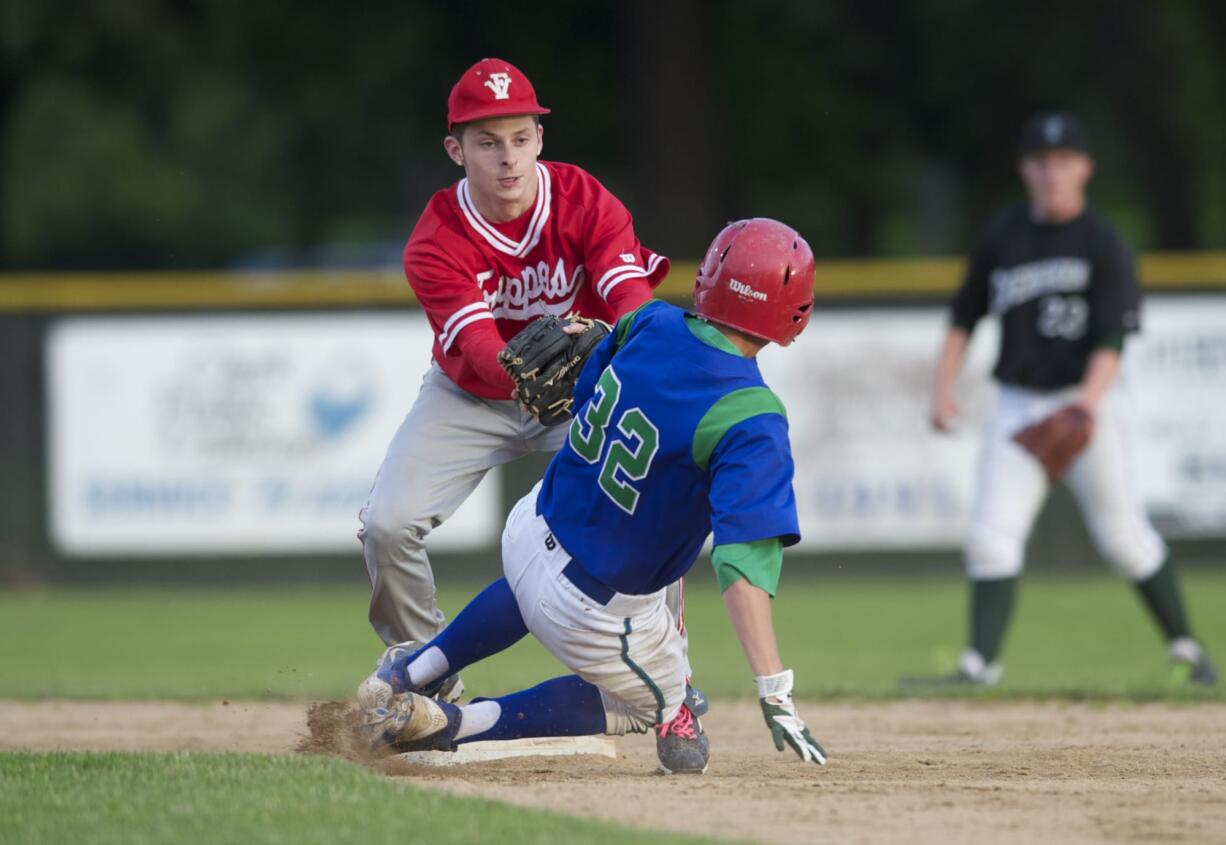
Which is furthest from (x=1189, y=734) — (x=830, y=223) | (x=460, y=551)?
(x=830, y=223)

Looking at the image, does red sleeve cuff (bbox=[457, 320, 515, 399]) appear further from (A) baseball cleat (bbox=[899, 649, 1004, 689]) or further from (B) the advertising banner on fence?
(B) the advertising banner on fence

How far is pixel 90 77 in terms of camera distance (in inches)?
717

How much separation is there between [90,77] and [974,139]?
11066 millimetres

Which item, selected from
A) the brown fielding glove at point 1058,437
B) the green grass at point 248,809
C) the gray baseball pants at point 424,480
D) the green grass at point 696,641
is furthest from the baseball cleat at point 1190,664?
the green grass at point 248,809

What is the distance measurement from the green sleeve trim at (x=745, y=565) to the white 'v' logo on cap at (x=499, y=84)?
1.90m

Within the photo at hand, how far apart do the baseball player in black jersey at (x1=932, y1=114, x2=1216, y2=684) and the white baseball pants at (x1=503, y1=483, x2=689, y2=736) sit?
3.19 meters

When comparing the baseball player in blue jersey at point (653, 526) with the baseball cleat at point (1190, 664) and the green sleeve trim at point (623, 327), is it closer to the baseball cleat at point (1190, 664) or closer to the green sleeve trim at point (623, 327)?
the green sleeve trim at point (623, 327)

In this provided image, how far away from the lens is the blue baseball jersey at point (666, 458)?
4.72 meters

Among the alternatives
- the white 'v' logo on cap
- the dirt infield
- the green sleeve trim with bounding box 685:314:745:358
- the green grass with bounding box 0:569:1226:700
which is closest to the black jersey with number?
the green grass with bounding box 0:569:1226:700

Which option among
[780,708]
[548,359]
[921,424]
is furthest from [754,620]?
[921,424]

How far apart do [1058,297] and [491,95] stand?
357cm

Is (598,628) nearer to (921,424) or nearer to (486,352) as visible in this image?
(486,352)

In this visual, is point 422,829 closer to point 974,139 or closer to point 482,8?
point 482,8

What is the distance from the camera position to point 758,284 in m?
4.88
